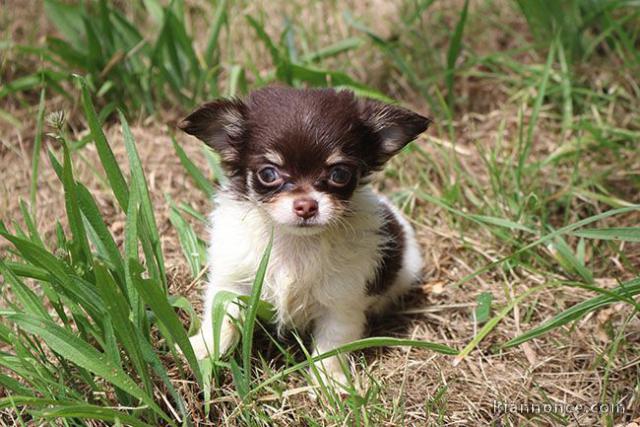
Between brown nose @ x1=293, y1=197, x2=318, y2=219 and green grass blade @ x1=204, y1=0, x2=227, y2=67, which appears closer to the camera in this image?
brown nose @ x1=293, y1=197, x2=318, y2=219

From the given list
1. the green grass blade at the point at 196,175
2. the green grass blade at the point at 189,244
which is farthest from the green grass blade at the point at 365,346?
the green grass blade at the point at 196,175

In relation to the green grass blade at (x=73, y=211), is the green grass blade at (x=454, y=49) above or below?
below

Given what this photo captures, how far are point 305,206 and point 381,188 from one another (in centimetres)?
201

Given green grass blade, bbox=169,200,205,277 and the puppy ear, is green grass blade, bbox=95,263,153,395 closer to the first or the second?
green grass blade, bbox=169,200,205,277

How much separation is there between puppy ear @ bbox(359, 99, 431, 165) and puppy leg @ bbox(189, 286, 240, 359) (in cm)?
99

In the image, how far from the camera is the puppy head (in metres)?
3.15

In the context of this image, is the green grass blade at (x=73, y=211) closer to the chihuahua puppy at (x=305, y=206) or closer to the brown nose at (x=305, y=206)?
the chihuahua puppy at (x=305, y=206)

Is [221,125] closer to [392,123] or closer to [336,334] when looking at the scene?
[392,123]

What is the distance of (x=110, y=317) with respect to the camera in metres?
2.93

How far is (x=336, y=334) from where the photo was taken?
11.8ft

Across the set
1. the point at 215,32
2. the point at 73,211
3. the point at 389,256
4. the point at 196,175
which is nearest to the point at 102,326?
the point at 73,211

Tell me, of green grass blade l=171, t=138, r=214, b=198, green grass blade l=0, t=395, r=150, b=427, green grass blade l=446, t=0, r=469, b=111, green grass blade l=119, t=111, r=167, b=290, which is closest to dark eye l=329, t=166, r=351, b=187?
green grass blade l=119, t=111, r=167, b=290

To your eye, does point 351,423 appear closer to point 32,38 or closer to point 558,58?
point 558,58

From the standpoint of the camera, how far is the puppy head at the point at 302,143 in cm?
315
